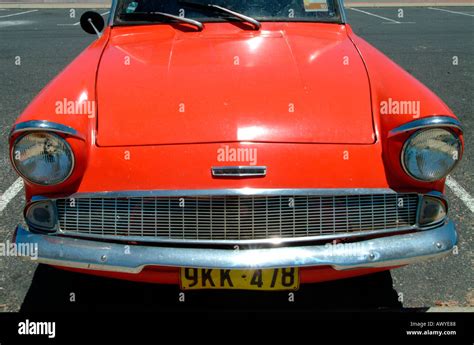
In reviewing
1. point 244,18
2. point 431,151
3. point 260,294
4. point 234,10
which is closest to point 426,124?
point 431,151

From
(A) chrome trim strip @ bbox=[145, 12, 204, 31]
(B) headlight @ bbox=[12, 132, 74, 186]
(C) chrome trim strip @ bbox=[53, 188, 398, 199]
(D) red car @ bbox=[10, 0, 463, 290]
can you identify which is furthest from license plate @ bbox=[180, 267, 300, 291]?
(A) chrome trim strip @ bbox=[145, 12, 204, 31]

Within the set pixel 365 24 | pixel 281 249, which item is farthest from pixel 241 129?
pixel 365 24

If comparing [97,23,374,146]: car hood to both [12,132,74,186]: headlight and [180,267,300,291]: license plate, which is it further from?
[180,267,300,291]: license plate

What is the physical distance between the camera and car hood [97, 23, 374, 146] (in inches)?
89.0

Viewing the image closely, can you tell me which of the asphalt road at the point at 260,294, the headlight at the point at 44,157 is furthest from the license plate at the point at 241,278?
the headlight at the point at 44,157

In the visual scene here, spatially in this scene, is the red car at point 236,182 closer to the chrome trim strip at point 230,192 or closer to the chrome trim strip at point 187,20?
the chrome trim strip at point 230,192

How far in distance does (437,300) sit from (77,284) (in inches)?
72.1

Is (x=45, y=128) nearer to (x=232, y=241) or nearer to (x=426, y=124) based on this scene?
(x=232, y=241)

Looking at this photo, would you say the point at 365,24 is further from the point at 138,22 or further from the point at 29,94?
the point at 138,22

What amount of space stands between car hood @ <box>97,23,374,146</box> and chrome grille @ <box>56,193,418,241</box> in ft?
0.80

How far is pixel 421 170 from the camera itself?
224 cm

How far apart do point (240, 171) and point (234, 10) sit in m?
1.48

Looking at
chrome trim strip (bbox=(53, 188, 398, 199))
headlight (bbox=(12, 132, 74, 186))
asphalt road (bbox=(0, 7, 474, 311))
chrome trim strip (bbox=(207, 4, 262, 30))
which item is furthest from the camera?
chrome trim strip (bbox=(207, 4, 262, 30))

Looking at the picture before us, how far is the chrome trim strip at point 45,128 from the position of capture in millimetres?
2184
